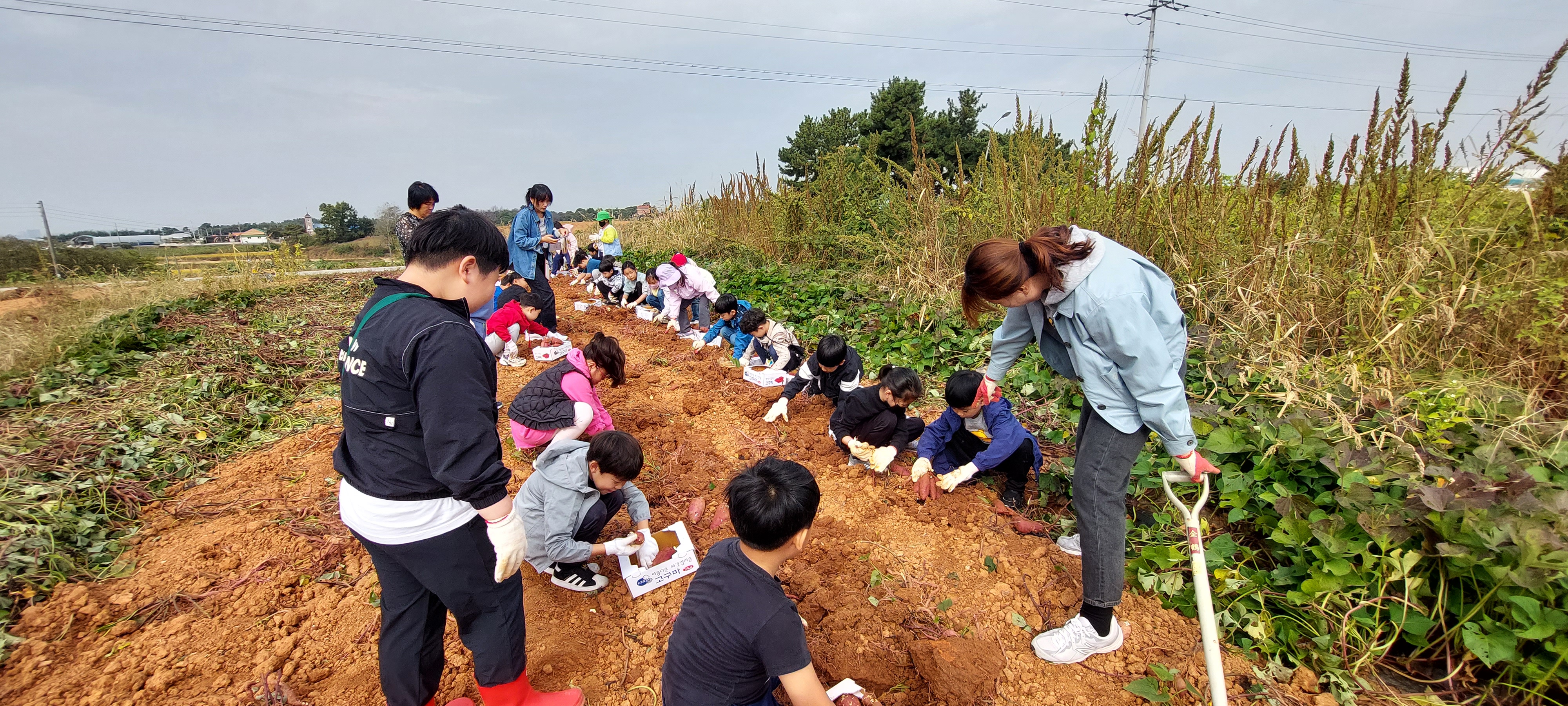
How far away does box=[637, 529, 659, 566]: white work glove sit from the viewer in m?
2.67

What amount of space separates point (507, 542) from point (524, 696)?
2.52ft

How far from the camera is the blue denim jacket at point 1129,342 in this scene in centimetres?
170

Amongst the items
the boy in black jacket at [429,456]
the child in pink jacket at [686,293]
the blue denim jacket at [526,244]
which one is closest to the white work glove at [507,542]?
the boy in black jacket at [429,456]

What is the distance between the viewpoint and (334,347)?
6.34 meters

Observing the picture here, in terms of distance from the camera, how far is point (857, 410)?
355 cm

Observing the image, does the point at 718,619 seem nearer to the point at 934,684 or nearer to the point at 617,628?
the point at 934,684

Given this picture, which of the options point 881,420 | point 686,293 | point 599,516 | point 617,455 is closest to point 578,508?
point 599,516

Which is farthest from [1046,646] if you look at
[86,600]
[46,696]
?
[86,600]

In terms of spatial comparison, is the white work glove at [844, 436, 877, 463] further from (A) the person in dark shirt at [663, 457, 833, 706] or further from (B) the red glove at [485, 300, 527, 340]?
(B) the red glove at [485, 300, 527, 340]

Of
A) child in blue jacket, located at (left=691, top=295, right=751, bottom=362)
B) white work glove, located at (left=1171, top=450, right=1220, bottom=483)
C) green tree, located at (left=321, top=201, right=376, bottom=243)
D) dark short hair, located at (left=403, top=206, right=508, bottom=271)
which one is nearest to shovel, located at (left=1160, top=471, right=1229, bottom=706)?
white work glove, located at (left=1171, top=450, right=1220, bottom=483)

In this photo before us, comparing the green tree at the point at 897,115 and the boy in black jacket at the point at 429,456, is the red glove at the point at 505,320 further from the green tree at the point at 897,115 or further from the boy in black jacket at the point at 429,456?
the green tree at the point at 897,115

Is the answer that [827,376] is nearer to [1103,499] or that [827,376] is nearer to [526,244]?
[1103,499]

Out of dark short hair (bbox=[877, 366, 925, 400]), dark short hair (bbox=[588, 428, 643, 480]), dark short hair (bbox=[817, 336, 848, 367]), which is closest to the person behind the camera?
dark short hair (bbox=[588, 428, 643, 480])

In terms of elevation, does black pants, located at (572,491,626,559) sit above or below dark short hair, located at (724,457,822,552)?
below
